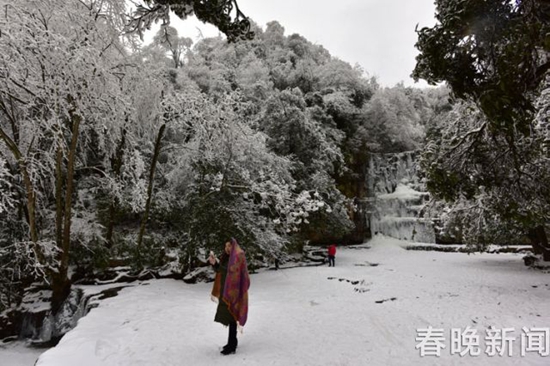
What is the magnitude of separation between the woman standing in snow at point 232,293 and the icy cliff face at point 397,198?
59.9ft

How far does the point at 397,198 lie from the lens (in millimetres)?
23734

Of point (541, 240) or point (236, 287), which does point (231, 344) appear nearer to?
point (236, 287)

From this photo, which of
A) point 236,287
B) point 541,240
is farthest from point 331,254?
point 236,287

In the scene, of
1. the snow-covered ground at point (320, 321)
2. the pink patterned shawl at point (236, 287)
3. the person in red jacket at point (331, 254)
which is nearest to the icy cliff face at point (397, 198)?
the person in red jacket at point (331, 254)

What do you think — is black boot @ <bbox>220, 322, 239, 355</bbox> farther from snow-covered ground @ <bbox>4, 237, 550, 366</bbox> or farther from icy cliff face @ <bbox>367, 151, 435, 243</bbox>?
icy cliff face @ <bbox>367, 151, 435, 243</bbox>

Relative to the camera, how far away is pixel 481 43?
470cm

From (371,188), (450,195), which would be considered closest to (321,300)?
(450,195)

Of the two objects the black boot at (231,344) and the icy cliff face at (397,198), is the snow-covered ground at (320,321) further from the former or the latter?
the icy cliff face at (397,198)

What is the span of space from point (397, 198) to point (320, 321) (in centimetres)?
1848

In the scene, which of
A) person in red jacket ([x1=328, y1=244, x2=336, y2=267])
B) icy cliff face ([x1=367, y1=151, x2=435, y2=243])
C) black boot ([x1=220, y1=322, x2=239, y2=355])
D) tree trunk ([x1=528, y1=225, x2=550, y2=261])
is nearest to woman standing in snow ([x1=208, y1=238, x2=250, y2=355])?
black boot ([x1=220, y1=322, x2=239, y2=355])

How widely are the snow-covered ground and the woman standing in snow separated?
0.48 meters

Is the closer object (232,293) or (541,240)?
(232,293)

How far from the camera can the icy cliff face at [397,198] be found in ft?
73.9

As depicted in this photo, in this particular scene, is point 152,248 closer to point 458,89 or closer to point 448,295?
point 448,295
